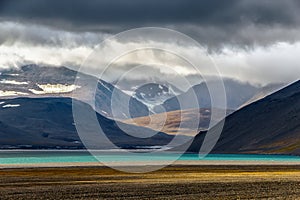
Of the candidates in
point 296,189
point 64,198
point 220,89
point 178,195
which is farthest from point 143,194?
point 296,189

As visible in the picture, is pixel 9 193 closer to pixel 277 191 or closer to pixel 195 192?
pixel 195 192

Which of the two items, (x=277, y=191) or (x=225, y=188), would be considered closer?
(x=277, y=191)

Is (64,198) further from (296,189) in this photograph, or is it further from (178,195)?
(296,189)

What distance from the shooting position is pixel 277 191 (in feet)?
193

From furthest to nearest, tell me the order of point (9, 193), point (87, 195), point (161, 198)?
1. point (9, 193)
2. point (87, 195)
3. point (161, 198)

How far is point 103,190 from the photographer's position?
62062 millimetres

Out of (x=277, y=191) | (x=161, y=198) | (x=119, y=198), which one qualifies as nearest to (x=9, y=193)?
(x=119, y=198)

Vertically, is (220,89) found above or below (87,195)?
above

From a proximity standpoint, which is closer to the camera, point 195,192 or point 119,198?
point 119,198

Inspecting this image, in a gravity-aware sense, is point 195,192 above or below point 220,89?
below

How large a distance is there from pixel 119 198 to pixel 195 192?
861 centimetres

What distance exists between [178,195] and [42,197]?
1220 cm

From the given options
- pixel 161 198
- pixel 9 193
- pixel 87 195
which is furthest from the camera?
pixel 9 193

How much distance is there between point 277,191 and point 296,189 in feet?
12.8
